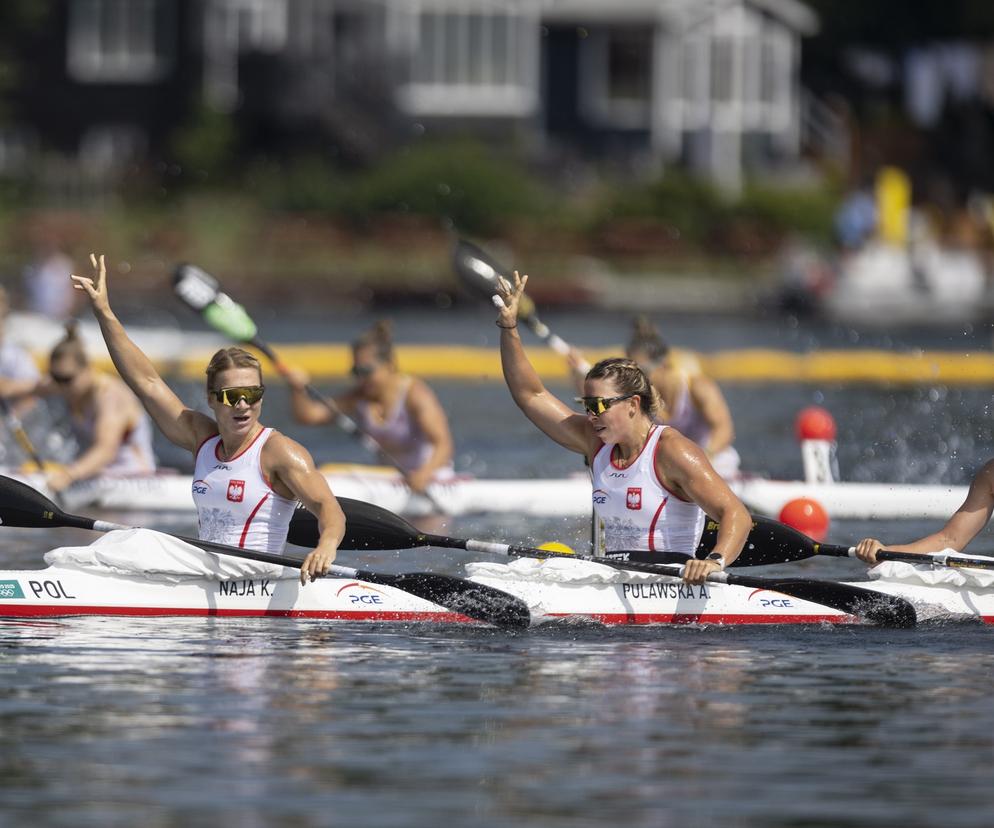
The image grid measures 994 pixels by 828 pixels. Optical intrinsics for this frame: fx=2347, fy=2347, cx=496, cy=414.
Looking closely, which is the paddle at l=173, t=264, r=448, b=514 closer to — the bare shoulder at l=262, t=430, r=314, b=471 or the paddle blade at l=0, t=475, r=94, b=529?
the paddle blade at l=0, t=475, r=94, b=529

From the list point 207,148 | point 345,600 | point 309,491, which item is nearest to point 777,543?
point 345,600

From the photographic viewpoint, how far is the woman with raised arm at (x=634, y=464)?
12.4 meters

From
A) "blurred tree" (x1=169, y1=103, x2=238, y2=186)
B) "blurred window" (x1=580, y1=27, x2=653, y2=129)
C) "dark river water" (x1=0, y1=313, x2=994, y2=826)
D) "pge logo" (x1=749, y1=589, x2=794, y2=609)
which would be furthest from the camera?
"blurred window" (x1=580, y1=27, x2=653, y2=129)

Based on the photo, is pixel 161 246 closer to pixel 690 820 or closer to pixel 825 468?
pixel 825 468

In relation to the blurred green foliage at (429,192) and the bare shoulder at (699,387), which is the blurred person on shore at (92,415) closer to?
the bare shoulder at (699,387)

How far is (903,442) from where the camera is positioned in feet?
82.6

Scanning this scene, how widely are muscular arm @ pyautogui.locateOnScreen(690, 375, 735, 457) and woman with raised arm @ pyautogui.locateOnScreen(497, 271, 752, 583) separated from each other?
493cm

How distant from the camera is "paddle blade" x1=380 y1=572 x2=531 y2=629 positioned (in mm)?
12820

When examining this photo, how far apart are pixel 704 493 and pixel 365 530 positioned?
2187 millimetres

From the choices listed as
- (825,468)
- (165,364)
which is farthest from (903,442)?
(165,364)

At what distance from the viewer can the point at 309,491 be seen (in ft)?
40.7

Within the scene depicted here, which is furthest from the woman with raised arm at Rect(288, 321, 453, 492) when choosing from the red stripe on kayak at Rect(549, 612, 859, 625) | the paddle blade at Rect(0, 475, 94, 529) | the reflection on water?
the reflection on water

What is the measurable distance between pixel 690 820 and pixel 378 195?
140 ft

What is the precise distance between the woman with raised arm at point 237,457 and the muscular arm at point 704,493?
1.79 meters
